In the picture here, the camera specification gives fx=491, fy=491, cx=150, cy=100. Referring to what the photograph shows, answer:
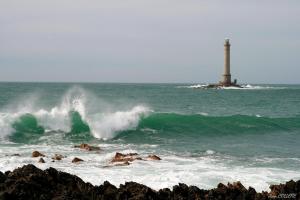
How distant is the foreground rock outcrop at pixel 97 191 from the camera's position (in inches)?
285

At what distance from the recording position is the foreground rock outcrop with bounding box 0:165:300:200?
723cm

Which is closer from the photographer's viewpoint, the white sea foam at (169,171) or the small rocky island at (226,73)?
the white sea foam at (169,171)

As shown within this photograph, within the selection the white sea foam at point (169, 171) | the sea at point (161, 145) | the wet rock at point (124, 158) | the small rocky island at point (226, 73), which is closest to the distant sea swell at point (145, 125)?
the sea at point (161, 145)

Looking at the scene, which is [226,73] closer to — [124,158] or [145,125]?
[145,125]

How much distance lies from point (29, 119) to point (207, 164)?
13.6 meters

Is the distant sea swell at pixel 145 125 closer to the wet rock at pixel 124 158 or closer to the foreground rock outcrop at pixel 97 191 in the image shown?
the wet rock at pixel 124 158

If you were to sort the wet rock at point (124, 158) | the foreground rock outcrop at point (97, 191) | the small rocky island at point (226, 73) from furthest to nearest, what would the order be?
the small rocky island at point (226, 73) → the wet rock at point (124, 158) → the foreground rock outcrop at point (97, 191)

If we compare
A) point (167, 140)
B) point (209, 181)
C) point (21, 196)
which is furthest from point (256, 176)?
point (167, 140)

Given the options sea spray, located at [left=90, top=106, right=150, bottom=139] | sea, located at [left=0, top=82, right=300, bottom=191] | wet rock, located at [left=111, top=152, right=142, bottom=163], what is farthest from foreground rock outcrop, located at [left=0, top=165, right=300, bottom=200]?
sea spray, located at [left=90, top=106, right=150, bottom=139]

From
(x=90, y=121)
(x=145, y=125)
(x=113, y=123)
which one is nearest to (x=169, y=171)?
(x=113, y=123)

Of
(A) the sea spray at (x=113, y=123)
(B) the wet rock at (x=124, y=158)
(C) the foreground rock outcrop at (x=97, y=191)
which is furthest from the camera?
(A) the sea spray at (x=113, y=123)

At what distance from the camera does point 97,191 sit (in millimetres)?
7516

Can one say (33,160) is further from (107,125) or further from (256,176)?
(107,125)

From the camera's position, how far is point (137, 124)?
2325 centimetres
